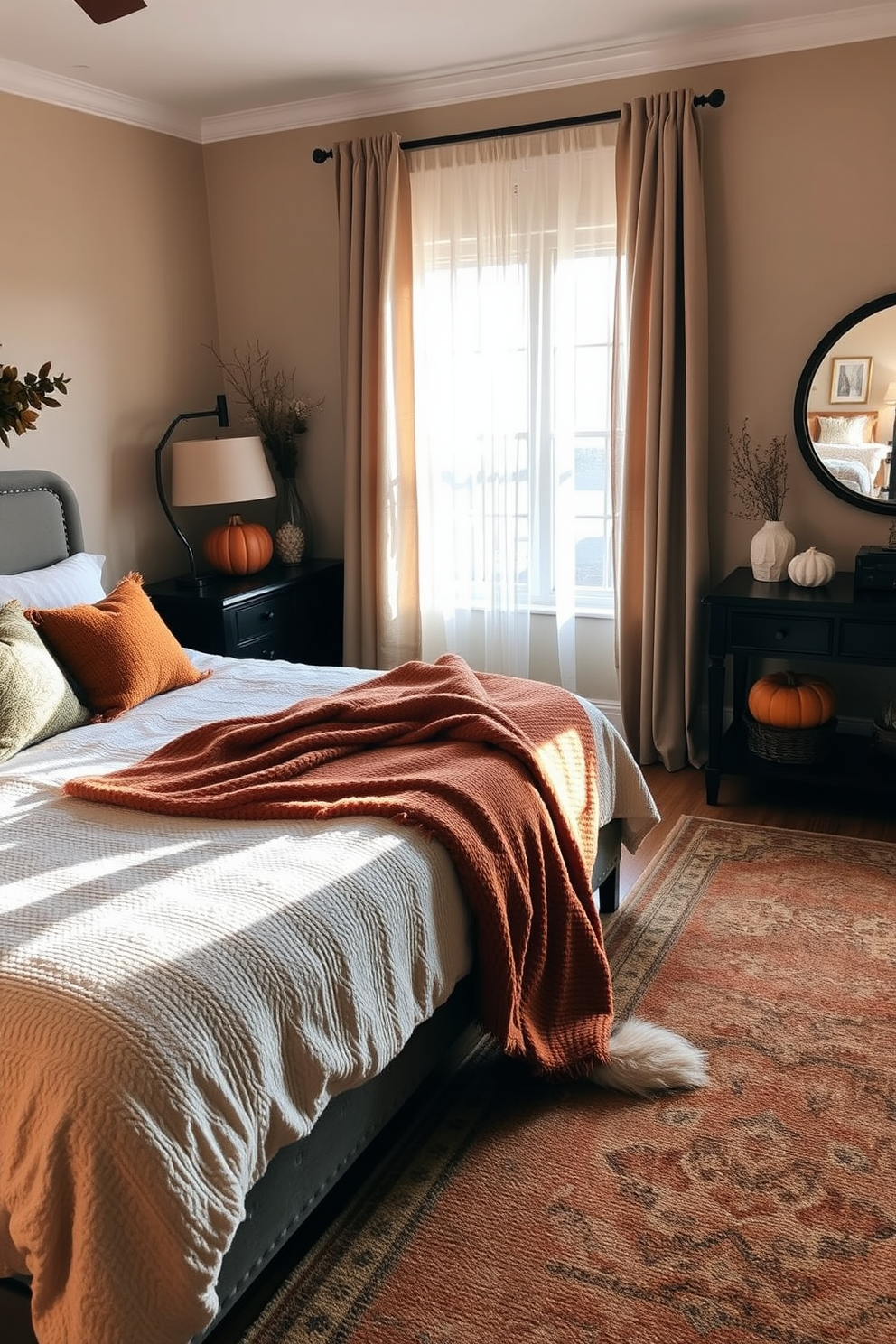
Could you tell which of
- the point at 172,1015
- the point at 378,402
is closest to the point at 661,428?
the point at 378,402

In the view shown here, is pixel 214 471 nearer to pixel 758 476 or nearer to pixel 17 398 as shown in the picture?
pixel 758 476

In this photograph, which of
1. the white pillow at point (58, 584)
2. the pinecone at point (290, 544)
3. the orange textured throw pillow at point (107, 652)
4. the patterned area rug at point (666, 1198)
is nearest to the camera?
the patterned area rug at point (666, 1198)

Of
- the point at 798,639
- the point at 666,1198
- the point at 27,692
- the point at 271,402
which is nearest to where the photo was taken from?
the point at 666,1198

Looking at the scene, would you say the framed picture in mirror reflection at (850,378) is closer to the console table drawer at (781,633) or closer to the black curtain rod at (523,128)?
the console table drawer at (781,633)

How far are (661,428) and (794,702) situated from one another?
1.12 metres

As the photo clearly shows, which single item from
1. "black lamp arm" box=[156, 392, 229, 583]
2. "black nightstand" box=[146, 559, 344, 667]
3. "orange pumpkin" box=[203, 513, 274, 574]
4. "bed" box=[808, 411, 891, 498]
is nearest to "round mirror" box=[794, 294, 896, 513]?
"bed" box=[808, 411, 891, 498]

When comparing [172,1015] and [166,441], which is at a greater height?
[166,441]

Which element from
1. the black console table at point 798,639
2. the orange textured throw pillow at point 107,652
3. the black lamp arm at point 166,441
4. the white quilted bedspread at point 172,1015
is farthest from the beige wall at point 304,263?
the white quilted bedspread at point 172,1015

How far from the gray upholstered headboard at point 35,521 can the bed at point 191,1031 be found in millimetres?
1526

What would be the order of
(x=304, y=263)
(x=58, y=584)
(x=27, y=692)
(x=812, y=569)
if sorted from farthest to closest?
(x=304, y=263) < (x=812, y=569) < (x=58, y=584) < (x=27, y=692)

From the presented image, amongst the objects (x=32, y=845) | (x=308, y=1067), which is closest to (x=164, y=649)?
(x=32, y=845)

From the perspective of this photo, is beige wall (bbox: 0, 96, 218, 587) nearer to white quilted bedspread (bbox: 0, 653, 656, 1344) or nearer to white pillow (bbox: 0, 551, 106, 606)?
white pillow (bbox: 0, 551, 106, 606)

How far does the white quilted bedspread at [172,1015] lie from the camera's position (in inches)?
54.7

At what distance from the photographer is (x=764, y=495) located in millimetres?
4043
